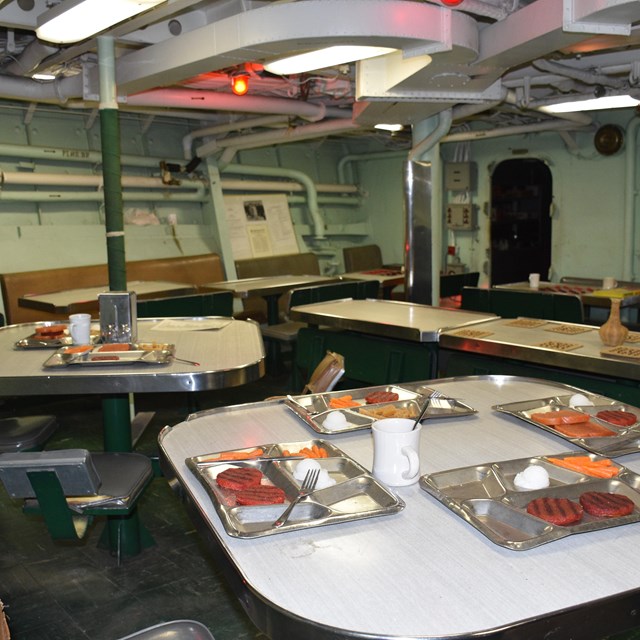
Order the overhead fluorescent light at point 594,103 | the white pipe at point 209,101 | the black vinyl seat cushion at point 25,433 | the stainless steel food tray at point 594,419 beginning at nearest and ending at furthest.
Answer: the stainless steel food tray at point 594,419 < the black vinyl seat cushion at point 25,433 < the overhead fluorescent light at point 594,103 < the white pipe at point 209,101

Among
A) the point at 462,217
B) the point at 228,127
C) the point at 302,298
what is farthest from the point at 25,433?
the point at 462,217

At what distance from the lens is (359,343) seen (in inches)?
179

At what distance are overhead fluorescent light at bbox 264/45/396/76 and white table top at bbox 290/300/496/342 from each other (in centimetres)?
149

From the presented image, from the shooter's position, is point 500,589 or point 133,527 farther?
point 133,527

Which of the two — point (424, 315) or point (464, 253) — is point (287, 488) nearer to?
point (424, 315)

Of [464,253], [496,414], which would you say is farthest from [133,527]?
[464,253]

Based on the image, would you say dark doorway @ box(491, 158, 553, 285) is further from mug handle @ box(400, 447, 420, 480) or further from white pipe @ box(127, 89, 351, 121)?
mug handle @ box(400, 447, 420, 480)

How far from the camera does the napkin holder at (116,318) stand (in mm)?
3299

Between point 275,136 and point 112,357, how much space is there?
5.18 metres

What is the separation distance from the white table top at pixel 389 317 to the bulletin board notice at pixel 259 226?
403 cm

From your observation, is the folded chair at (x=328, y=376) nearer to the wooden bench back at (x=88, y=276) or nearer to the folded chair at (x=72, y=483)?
the folded chair at (x=72, y=483)

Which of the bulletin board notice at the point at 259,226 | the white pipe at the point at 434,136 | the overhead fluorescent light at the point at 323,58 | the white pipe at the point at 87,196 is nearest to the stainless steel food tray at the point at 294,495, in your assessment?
the overhead fluorescent light at the point at 323,58

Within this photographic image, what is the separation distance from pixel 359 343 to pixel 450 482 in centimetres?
296

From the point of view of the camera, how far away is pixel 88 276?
723cm
